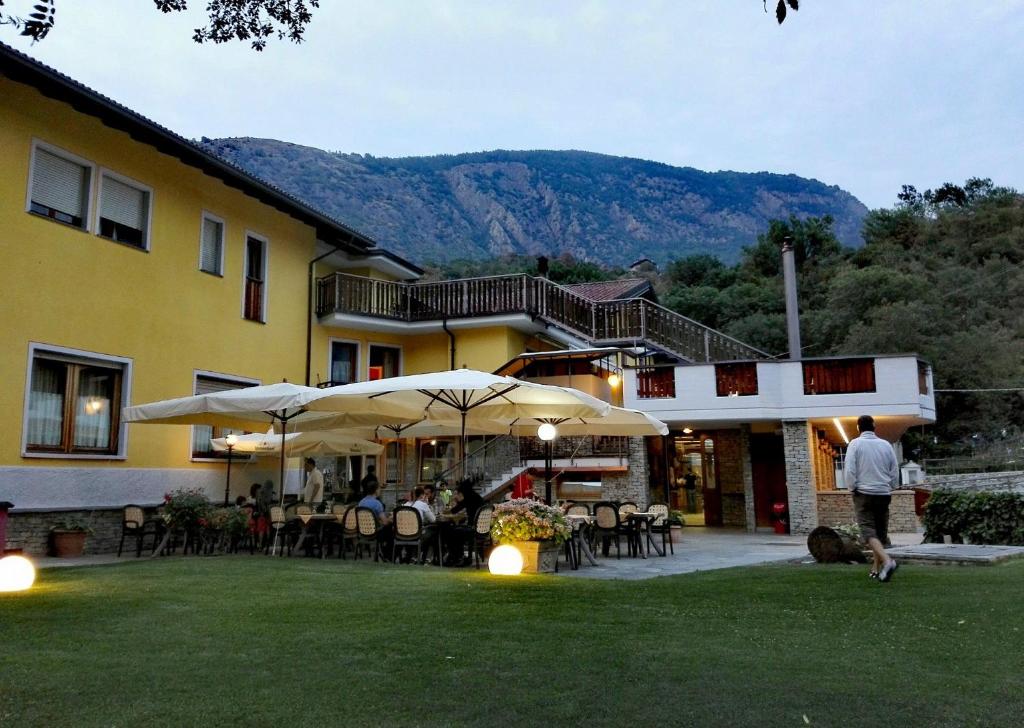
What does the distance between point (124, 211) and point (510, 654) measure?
1330cm

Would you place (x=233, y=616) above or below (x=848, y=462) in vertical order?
below

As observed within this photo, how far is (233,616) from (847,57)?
19.1 feet

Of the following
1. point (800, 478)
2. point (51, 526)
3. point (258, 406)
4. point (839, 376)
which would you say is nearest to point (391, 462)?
point (51, 526)

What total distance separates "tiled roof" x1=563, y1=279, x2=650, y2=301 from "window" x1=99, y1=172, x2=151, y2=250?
16196 millimetres

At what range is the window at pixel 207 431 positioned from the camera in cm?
1653

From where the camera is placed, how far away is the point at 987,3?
195 inches

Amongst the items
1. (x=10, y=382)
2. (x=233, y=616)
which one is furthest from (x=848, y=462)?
(x=10, y=382)

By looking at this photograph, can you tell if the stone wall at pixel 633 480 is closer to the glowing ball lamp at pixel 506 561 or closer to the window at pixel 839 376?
the window at pixel 839 376

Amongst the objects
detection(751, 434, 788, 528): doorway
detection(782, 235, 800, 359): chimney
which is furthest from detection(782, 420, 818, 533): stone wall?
detection(782, 235, 800, 359): chimney

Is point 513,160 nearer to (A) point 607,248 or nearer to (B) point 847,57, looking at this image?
(A) point 607,248

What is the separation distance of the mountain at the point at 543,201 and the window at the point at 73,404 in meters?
81.6

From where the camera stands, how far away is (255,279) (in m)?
18.6

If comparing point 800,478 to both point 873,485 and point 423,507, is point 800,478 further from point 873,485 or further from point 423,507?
point 873,485

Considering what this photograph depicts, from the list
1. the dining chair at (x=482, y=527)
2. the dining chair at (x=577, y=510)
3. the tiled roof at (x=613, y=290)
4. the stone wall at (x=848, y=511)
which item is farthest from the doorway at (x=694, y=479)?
the dining chair at (x=482, y=527)
